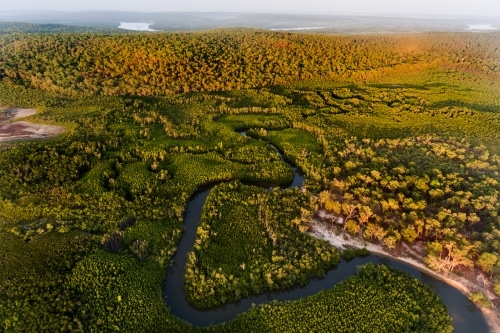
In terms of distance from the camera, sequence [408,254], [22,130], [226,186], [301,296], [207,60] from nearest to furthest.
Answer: [301,296] < [408,254] < [226,186] < [22,130] < [207,60]

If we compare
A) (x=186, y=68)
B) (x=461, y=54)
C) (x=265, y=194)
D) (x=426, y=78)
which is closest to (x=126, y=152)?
(x=265, y=194)

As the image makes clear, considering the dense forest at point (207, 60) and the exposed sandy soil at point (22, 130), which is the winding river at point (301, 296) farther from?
the dense forest at point (207, 60)

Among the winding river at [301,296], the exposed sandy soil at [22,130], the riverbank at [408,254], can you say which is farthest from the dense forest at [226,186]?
the exposed sandy soil at [22,130]

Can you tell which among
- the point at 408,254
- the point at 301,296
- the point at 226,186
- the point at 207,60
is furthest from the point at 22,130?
the point at 408,254

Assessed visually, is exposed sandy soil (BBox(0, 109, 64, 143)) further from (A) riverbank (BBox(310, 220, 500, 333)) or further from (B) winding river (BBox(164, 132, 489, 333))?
(A) riverbank (BBox(310, 220, 500, 333))

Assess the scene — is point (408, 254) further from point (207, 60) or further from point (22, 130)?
point (207, 60)

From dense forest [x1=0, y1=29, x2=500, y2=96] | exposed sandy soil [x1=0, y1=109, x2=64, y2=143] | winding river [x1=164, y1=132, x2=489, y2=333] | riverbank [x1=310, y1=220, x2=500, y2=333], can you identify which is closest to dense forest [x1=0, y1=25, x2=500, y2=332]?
dense forest [x1=0, y1=29, x2=500, y2=96]

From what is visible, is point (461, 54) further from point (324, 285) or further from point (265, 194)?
point (324, 285)

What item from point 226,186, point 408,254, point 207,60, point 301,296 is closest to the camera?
point 301,296
